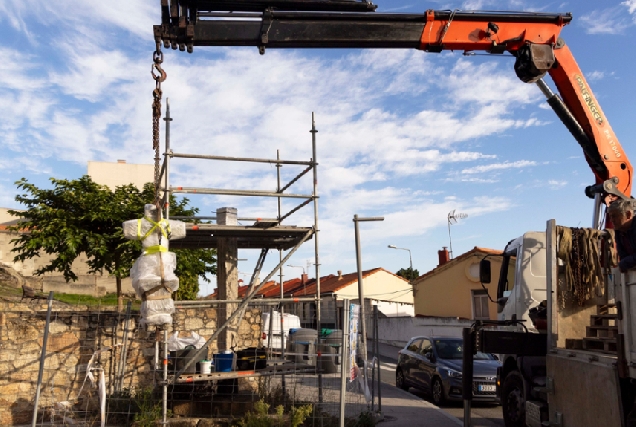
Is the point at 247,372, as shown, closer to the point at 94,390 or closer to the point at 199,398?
the point at 199,398

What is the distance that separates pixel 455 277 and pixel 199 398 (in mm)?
24467

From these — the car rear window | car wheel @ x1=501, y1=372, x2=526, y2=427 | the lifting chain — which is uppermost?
the lifting chain

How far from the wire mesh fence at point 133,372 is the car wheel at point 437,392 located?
3.46 m

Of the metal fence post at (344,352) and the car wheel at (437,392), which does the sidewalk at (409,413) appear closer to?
the car wheel at (437,392)

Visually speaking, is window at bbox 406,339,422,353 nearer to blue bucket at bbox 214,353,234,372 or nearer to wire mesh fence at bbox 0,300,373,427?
wire mesh fence at bbox 0,300,373,427

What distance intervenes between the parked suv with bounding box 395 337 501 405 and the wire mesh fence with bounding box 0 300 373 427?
3452 mm

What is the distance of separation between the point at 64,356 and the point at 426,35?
708 centimetres

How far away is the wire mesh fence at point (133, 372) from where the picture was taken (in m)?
8.67

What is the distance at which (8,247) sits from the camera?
140 feet

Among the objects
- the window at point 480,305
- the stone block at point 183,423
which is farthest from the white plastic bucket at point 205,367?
the window at point 480,305

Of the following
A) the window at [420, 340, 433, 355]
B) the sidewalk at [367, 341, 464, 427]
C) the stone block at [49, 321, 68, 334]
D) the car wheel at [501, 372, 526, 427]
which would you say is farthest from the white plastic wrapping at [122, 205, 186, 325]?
the window at [420, 340, 433, 355]

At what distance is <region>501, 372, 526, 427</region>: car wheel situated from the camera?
26.9 ft

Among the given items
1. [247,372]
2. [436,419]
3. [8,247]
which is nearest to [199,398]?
[247,372]

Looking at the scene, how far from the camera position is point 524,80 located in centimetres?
866
